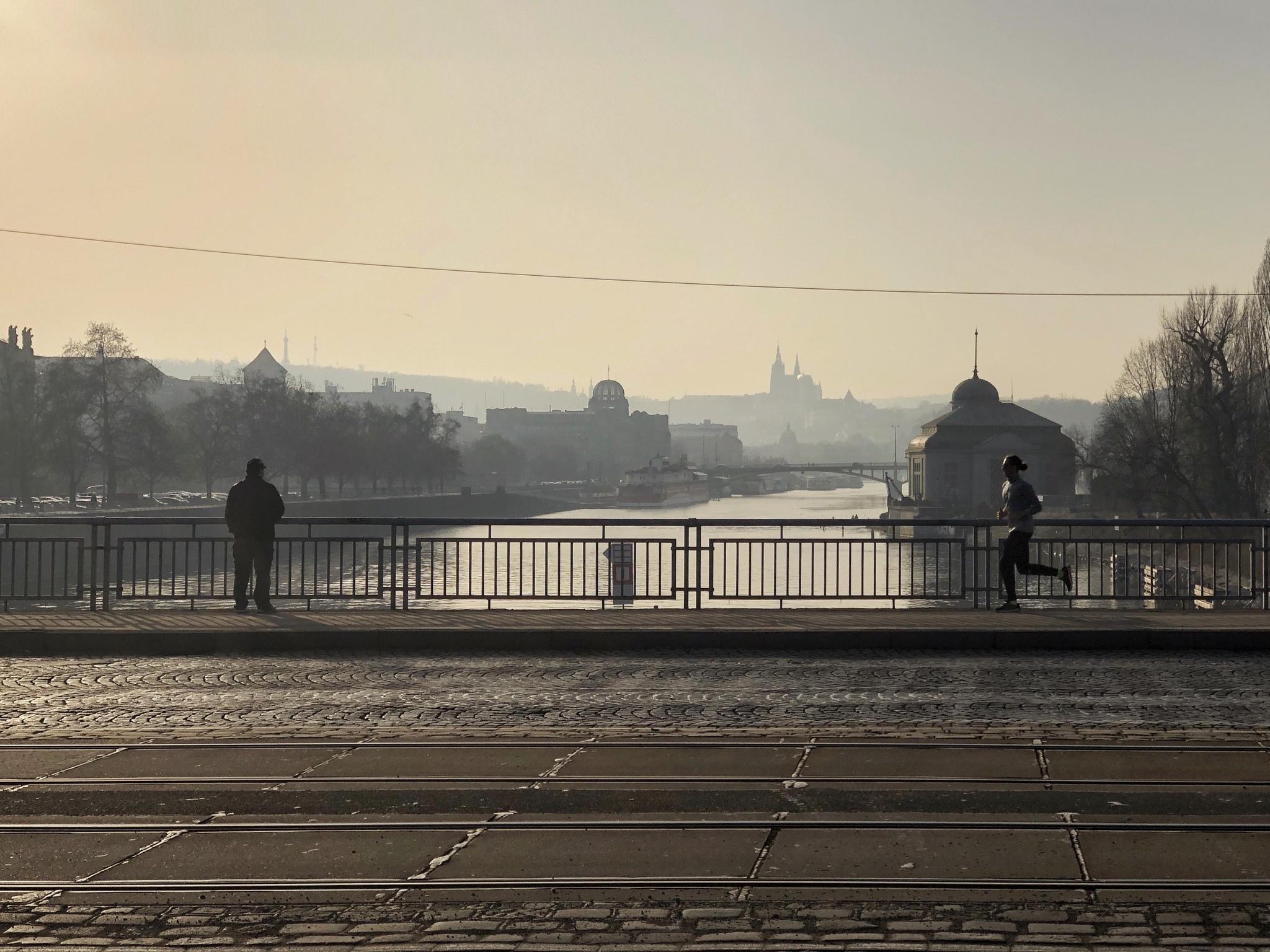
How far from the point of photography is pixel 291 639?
15.1 metres

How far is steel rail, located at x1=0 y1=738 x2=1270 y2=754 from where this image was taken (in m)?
8.75

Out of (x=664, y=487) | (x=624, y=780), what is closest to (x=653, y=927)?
(x=624, y=780)

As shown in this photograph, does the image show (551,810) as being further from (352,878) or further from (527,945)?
(527,945)

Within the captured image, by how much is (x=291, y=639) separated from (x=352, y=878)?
9.54 meters

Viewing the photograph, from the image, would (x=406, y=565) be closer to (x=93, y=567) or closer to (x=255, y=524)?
(x=255, y=524)

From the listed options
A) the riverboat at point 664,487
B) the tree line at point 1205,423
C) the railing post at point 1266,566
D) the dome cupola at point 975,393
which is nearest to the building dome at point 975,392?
the dome cupola at point 975,393

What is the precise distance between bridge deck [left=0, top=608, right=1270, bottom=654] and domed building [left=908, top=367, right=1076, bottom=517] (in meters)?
106

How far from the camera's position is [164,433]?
87000mm

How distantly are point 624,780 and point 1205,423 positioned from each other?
2230 inches

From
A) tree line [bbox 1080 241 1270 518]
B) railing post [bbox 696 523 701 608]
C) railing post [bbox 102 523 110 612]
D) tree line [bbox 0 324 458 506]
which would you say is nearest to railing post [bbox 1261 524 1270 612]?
railing post [bbox 696 523 701 608]

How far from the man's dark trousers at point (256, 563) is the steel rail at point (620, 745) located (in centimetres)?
822

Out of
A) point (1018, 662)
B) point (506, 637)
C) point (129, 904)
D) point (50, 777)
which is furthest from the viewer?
point (506, 637)

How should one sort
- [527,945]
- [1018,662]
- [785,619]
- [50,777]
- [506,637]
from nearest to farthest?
[527,945], [50,777], [1018,662], [506,637], [785,619]

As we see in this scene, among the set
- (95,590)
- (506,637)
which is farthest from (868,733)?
(95,590)
